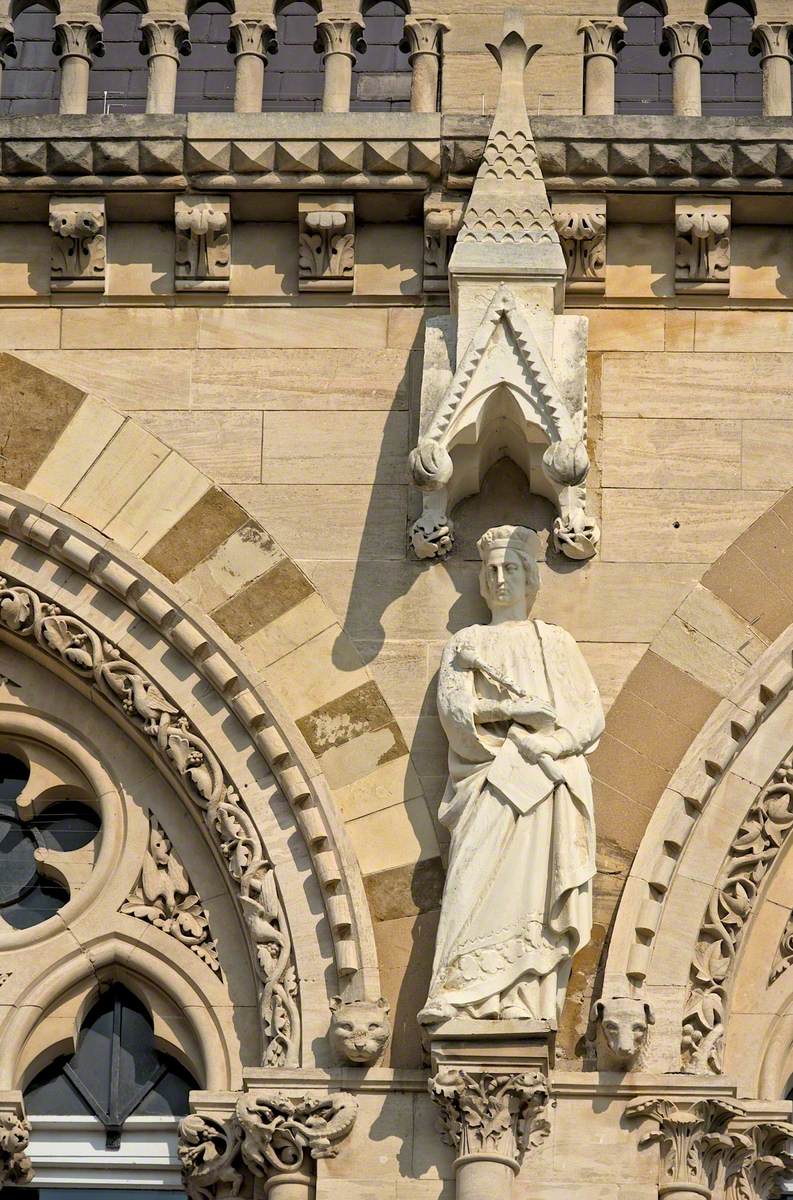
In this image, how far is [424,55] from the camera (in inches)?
598

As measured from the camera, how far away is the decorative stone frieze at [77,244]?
48.9 feet

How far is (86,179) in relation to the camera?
48.8 feet

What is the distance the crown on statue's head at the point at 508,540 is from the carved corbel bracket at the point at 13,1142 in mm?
3054

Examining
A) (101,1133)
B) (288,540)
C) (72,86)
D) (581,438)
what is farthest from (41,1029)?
(72,86)

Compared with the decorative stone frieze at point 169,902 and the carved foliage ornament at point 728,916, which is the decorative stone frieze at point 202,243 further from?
the carved foliage ornament at point 728,916

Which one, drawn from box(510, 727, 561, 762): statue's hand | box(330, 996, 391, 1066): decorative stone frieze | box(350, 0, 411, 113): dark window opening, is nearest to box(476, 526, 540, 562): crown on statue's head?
box(510, 727, 561, 762): statue's hand

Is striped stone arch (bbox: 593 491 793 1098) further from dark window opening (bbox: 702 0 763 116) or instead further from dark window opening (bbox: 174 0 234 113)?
dark window opening (bbox: 174 0 234 113)

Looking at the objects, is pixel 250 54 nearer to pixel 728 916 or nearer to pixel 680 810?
pixel 680 810

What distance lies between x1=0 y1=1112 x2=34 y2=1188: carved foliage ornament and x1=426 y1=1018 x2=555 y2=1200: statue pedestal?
6.13 feet

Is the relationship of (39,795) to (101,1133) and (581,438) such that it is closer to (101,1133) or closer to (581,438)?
(101,1133)

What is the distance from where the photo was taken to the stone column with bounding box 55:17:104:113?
1521cm

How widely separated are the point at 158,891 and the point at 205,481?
1839 millimetres

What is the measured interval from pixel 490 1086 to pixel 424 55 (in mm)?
4961

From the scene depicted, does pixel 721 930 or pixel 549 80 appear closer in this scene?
pixel 721 930
